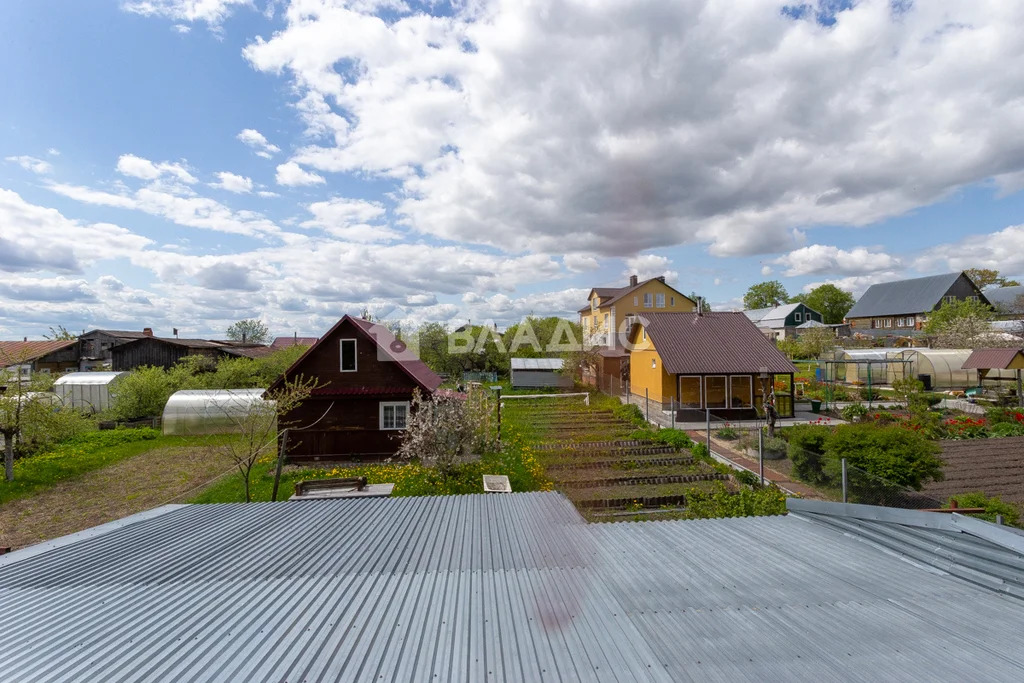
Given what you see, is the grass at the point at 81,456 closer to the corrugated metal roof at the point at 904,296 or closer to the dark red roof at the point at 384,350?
the dark red roof at the point at 384,350

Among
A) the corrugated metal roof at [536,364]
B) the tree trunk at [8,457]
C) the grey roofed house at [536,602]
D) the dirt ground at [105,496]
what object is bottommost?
the dirt ground at [105,496]

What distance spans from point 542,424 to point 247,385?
63.4 ft

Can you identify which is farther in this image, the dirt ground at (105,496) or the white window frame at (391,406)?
the white window frame at (391,406)

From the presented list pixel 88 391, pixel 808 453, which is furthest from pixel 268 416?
pixel 88 391

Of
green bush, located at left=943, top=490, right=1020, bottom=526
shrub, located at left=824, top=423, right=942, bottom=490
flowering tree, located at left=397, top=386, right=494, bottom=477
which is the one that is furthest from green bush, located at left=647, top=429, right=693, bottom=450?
green bush, located at left=943, top=490, right=1020, bottom=526

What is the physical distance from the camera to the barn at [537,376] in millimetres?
33750

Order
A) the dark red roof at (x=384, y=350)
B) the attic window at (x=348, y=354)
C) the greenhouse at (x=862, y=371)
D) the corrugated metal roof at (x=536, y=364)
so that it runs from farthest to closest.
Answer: the corrugated metal roof at (x=536, y=364)
the greenhouse at (x=862, y=371)
the attic window at (x=348, y=354)
the dark red roof at (x=384, y=350)

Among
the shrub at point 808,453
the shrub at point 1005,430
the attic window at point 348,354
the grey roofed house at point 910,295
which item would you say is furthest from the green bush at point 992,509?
the grey roofed house at point 910,295

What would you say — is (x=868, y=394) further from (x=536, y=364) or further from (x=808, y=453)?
(x=536, y=364)

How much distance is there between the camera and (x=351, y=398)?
16672mm

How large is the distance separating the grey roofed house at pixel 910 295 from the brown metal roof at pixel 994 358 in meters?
44.3

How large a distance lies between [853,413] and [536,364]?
2009 centimetres

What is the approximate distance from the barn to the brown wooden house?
58.0 feet

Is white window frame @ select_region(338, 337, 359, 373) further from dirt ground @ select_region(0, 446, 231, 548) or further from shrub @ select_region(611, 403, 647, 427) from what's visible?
shrub @ select_region(611, 403, 647, 427)
